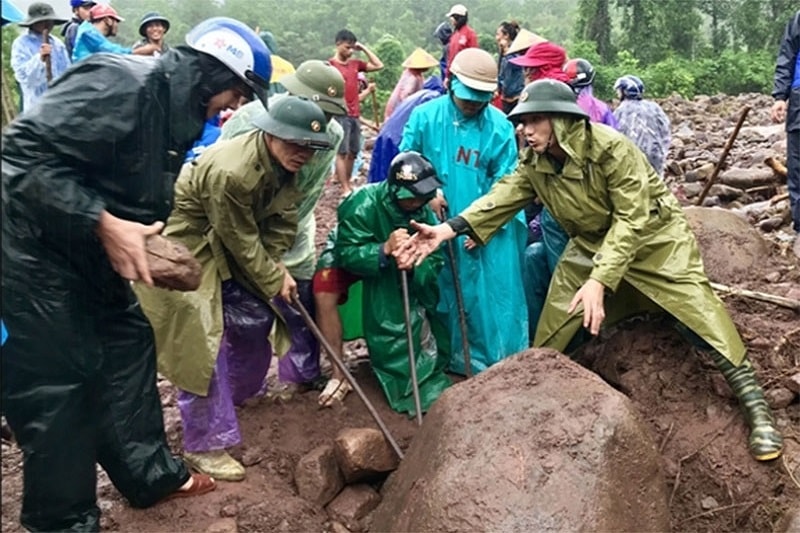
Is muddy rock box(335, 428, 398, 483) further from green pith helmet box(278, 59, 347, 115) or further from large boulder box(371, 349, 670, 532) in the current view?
green pith helmet box(278, 59, 347, 115)

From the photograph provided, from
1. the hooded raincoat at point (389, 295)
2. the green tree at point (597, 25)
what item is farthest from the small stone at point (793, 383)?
the green tree at point (597, 25)

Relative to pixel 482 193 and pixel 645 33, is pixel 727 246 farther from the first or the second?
pixel 645 33

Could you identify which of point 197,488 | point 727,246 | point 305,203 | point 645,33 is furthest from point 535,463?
point 645,33

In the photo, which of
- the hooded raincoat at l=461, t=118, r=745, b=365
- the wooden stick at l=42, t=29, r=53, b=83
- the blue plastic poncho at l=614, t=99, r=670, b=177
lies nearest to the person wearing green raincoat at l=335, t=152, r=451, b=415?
the hooded raincoat at l=461, t=118, r=745, b=365

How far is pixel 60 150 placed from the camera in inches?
99.2

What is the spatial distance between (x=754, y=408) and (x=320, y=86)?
260 cm

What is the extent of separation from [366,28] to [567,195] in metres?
39.8

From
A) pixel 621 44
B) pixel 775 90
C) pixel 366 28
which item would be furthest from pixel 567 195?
pixel 366 28

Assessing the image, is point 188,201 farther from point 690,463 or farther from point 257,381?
point 690,463

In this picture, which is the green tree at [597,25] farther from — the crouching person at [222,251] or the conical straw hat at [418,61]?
the crouching person at [222,251]

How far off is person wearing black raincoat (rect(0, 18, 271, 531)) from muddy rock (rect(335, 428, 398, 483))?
2.97 ft

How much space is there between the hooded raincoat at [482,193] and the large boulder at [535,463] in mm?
1486

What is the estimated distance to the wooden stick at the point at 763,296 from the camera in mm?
4611

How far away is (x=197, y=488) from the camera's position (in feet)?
11.6
